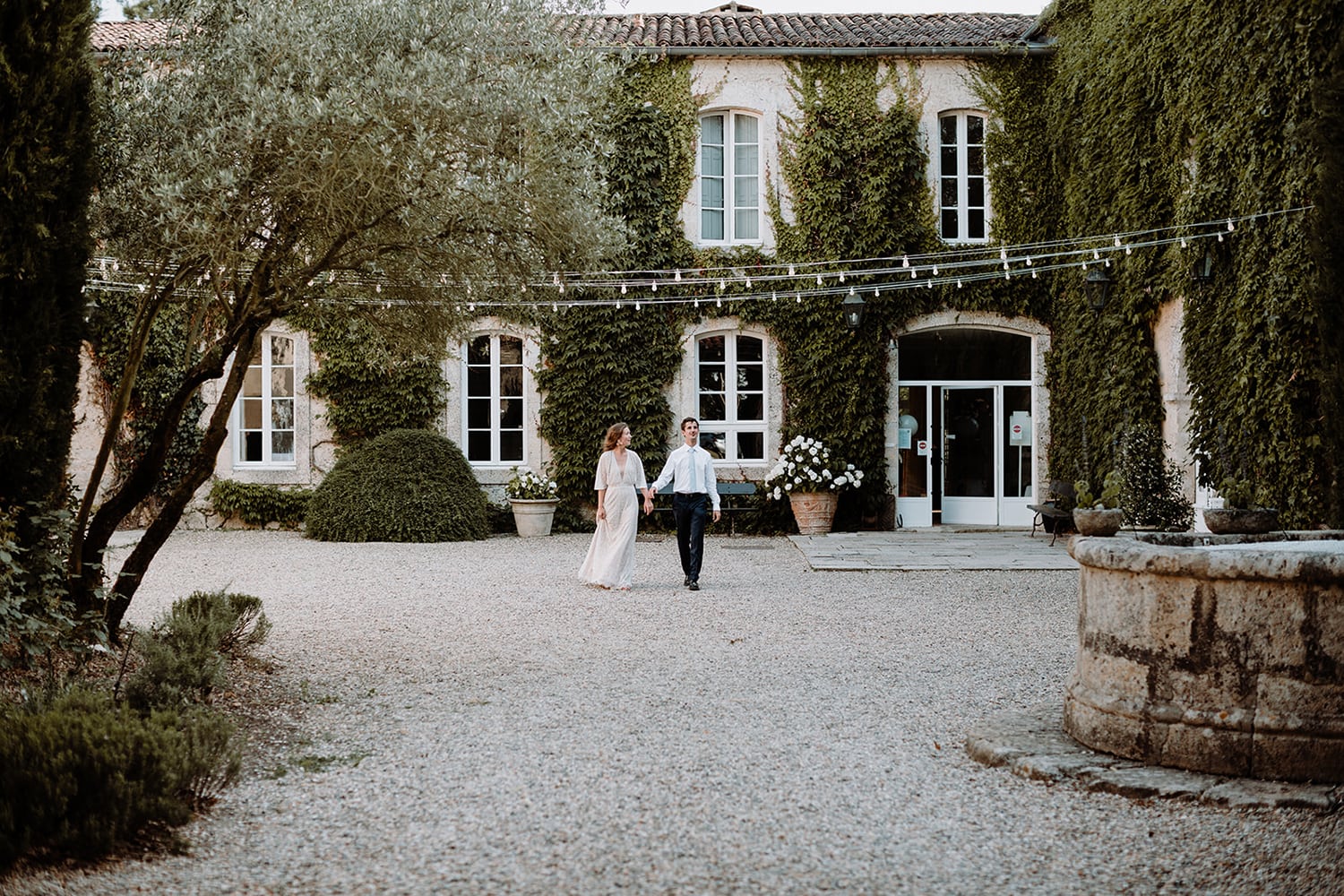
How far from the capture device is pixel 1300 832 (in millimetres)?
3980

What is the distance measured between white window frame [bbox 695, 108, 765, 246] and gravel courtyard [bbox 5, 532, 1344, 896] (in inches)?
359

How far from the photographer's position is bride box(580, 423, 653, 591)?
10.9 meters

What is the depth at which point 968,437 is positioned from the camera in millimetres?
17688

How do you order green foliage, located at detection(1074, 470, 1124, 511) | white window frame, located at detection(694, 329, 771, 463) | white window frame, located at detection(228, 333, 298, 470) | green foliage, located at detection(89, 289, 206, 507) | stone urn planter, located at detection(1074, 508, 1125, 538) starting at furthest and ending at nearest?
white window frame, located at detection(228, 333, 298, 470), white window frame, located at detection(694, 329, 771, 463), green foliage, located at detection(89, 289, 206, 507), green foliage, located at detection(1074, 470, 1124, 511), stone urn planter, located at detection(1074, 508, 1125, 538)

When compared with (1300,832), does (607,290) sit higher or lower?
higher

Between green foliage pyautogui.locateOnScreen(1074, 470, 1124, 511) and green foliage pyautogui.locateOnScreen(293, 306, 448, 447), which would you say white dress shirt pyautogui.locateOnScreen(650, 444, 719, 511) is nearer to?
green foliage pyautogui.locateOnScreen(1074, 470, 1124, 511)

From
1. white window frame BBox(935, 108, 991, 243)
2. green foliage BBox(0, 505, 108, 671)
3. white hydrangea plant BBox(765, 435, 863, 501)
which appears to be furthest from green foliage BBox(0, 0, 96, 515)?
white window frame BBox(935, 108, 991, 243)

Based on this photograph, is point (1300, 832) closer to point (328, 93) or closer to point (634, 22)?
point (328, 93)

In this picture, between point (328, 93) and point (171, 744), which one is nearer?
point (171, 744)

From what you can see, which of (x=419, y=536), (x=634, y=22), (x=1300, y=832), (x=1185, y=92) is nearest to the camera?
(x=1300, y=832)

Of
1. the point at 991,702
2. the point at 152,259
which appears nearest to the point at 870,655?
the point at 991,702

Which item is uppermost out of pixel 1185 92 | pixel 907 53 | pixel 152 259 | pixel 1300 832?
pixel 907 53

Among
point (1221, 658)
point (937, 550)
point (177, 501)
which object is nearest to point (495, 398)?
point (937, 550)

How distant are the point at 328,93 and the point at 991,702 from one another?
450cm
